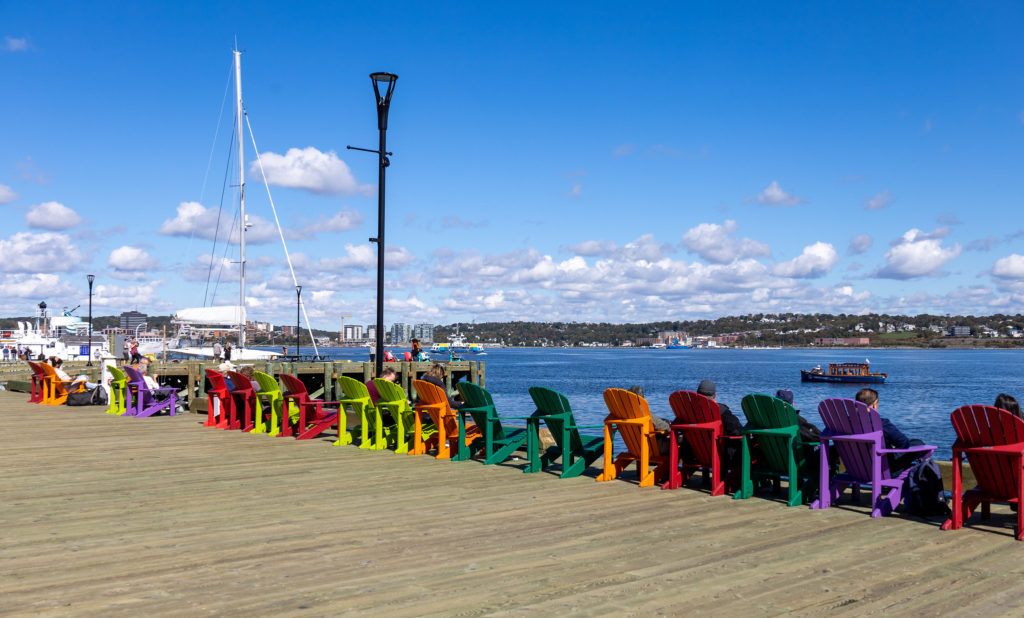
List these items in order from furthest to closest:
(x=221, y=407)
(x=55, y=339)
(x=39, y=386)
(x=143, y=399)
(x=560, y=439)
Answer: (x=55, y=339)
(x=39, y=386)
(x=143, y=399)
(x=221, y=407)
(x=560, y=439)

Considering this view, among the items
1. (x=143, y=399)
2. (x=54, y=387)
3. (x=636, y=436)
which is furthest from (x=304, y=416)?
(x=54, y=387)

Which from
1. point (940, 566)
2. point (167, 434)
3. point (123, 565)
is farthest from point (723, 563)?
point (167, 434)

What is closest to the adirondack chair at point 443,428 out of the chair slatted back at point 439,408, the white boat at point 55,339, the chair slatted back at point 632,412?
the chair slatted back at point 439,408

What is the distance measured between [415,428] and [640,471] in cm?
336

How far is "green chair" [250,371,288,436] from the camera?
13344mm

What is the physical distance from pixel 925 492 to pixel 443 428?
543 centimetres

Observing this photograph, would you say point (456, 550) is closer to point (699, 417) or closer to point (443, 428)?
point (699, 417)

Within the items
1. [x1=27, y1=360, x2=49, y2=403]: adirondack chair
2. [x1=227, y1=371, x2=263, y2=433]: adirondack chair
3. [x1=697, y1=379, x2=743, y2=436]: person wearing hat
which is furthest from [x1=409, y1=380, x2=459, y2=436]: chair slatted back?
[x1=27, y1=360, x2=49, y2=403]: adirondack chair

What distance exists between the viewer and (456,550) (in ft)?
18.9

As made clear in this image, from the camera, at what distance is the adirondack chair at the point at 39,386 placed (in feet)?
70.4

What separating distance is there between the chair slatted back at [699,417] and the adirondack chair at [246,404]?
7.80 meters

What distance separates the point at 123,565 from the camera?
17.6ft

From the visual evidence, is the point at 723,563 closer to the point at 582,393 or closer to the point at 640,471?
the point at 640,471

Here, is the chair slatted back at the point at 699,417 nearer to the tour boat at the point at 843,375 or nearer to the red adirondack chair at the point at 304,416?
the red adirondack chair at the point at 304,416
